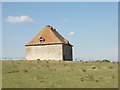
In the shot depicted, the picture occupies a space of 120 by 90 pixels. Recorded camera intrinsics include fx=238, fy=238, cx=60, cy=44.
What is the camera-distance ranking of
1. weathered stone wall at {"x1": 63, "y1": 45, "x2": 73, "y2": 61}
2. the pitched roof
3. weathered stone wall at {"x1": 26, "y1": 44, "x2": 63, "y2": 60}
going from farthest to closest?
weathered stone wall at {"x1": 63, "y1": 45, "x2": 73, "y2": 61} → the pitched roof → weathered stone wall at {"x1": 26, "y1": 44, "x2": 63, "y2": 60}

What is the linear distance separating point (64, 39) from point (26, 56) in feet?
38.2

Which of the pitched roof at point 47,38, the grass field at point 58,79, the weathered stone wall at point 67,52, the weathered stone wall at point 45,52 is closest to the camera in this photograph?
the grass field at point 58,79

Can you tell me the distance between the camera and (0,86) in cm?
1602

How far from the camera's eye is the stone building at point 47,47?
61.7 meters

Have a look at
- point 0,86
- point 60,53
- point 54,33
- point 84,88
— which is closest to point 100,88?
point 84,88

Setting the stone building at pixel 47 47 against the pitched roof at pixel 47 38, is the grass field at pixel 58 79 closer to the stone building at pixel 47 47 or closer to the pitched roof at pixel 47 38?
the stone building at pixel 47 47

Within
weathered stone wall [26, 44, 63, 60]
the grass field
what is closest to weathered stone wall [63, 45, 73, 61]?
weathered stone wall [26, 44, 63, 60]

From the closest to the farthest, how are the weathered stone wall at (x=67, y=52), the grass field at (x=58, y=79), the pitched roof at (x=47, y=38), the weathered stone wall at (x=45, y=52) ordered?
the grass field at (x=58, y=79)
the weathered stone wall at (x=45, y=52)
the pitched roof at (x=47, y=38)
the weathered stone wall at (x=67, y=52)

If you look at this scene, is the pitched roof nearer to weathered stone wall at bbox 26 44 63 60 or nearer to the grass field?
weathered stone wall at bbox 26 44 63 60

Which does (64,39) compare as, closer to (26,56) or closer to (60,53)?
(60,53)

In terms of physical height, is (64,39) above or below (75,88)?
above

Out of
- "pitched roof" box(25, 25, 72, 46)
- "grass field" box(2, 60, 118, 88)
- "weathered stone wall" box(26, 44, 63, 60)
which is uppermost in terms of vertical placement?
"pitched roof" box(25, 25, 72, 46)

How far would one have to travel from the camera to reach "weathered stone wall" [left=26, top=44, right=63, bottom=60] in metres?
61.6

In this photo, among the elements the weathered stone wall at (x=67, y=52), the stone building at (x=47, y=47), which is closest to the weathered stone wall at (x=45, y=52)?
the stone building at (x=47, y=47)
